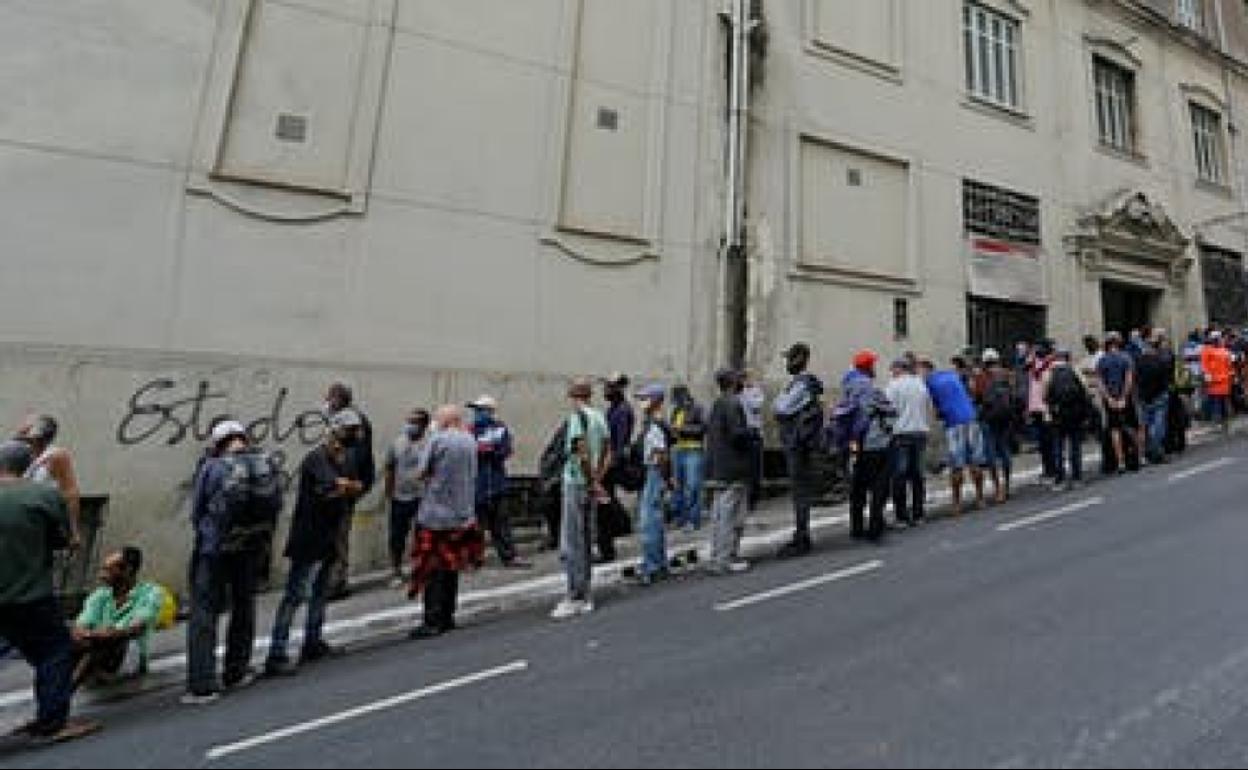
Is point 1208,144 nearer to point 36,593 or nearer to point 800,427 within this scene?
point 800,427

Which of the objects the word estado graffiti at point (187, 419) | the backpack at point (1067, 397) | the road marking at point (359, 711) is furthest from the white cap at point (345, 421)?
the backpack at point (1067, 397)

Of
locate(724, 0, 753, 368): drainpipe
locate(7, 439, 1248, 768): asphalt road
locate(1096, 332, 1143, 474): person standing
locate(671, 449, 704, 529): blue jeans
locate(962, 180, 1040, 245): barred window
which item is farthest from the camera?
locate(962, 180, 1040, 245): barred window

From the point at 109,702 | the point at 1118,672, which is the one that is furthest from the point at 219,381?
the point at 1118,672

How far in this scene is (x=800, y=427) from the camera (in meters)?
7.46

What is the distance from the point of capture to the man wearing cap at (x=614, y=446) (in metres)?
7.75

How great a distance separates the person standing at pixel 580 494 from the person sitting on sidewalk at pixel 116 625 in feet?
9.43

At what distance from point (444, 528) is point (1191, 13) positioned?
2366 cm

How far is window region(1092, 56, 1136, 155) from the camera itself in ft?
57.5

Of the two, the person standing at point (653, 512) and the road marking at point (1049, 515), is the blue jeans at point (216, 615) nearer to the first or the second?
the person standing at point (653, 512)

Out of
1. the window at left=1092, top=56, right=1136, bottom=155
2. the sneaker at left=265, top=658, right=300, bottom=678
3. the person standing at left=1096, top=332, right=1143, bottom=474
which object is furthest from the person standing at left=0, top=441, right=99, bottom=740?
the window at left=1092, top=56, right=1136, bottom=155

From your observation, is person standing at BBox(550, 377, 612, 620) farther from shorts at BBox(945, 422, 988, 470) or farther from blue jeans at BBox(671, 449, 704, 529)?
shorts at BBox(945, 422, 988, 470)

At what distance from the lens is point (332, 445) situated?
579cm

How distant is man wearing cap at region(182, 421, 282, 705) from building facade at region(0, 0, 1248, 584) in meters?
3.06

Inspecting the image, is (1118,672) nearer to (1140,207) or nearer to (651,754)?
(651,754)
